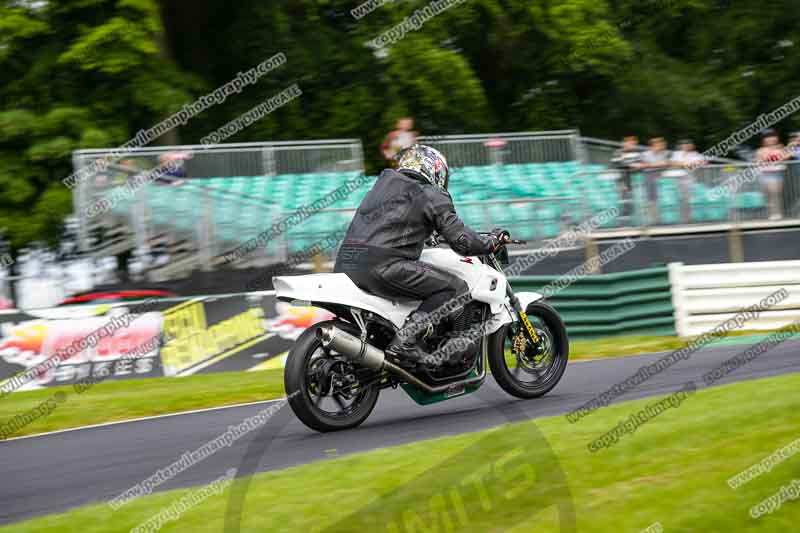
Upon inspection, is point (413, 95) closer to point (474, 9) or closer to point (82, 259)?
point (474, 9)

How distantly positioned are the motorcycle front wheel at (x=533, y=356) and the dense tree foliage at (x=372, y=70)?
36.8 feet

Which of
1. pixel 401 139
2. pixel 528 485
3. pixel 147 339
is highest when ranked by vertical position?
pixel 401 139

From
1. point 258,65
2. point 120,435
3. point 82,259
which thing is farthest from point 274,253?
point 258,65

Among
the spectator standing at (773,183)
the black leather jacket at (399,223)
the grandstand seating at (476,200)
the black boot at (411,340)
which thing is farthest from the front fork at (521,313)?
the spectator standing at (773,183)

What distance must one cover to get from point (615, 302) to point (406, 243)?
712 cm

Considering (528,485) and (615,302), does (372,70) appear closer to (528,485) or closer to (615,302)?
(615,302)

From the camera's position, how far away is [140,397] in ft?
35.3

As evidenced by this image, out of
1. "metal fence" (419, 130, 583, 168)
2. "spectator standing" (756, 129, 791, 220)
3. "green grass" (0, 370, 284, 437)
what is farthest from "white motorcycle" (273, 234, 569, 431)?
"spectator standing" (756, 129, 791, 220)

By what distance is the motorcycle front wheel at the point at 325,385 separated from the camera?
7184 millimetres

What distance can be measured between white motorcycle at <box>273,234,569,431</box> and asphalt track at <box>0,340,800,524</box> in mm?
189

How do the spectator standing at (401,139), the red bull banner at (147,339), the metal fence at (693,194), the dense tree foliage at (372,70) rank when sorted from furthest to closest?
the dense tree foliage at (372,70) < the metal fence at (693,194) < the spectator standing at (401,139) < the red bull banner at (147,339)

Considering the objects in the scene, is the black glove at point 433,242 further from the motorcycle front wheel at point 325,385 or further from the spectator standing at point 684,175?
the spectator standing at point 684,175

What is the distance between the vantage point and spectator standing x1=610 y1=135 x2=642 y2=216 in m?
16.2

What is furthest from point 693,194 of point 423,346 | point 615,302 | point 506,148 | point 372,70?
point 423,346
